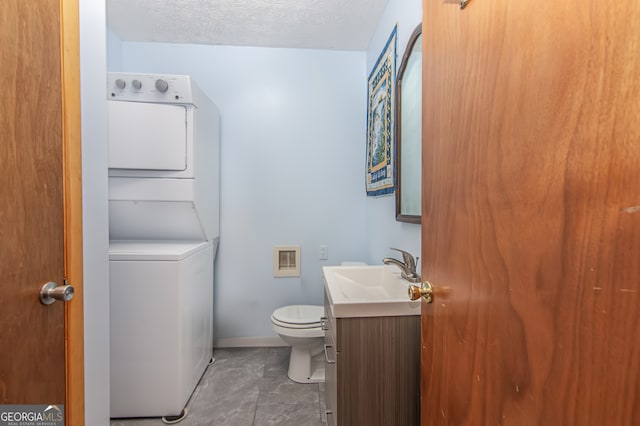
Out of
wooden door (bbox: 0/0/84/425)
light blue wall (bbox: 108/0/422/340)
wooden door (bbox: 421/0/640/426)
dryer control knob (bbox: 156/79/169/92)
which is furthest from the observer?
light blue wall (bbox: 108/0/422/340)

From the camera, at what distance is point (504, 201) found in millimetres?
518

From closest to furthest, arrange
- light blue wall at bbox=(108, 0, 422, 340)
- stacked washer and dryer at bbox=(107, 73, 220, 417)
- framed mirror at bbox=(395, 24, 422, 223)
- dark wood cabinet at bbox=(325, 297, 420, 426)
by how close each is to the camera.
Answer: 1. dark wood cabinet at bbox=(325, 297, 420, 426)
2. framed mirror at bbox=(395, 24, 422, 223)
3. stacked washer and dryer at bbox=(107, 73, 220, 417)
4. light blue wall at bbox=(108, 0, 422, 340)

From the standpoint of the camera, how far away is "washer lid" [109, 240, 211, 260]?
64.7 inches

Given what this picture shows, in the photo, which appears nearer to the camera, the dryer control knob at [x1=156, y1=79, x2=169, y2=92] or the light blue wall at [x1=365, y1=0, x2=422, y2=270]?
the light blue wall at [x1=365, y1=0, x2=422, y2=270]

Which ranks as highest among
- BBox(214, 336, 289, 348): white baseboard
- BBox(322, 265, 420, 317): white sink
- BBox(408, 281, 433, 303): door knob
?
BBox(408, 281, 433, 303): door knob

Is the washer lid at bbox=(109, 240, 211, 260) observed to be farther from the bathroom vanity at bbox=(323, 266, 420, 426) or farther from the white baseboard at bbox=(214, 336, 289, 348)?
the bathroom vanity at bbox=(323, 266, 420, 426)

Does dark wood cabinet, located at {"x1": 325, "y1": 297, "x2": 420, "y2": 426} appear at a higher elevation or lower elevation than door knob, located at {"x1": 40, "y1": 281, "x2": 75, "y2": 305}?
lower

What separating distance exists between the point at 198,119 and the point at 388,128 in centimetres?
127

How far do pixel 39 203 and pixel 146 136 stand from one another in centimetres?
122

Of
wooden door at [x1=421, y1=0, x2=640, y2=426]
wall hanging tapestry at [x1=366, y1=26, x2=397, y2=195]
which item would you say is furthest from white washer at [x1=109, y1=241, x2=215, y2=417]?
wooden door at [x1=421, y1=0, x2=640, y2=426]

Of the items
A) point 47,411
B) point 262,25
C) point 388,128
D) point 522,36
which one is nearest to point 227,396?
point 47,411

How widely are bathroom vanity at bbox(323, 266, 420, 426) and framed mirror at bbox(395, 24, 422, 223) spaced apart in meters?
0.53

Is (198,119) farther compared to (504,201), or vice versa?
(198,119)

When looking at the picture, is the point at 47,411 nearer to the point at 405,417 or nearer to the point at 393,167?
the point at 405,417
